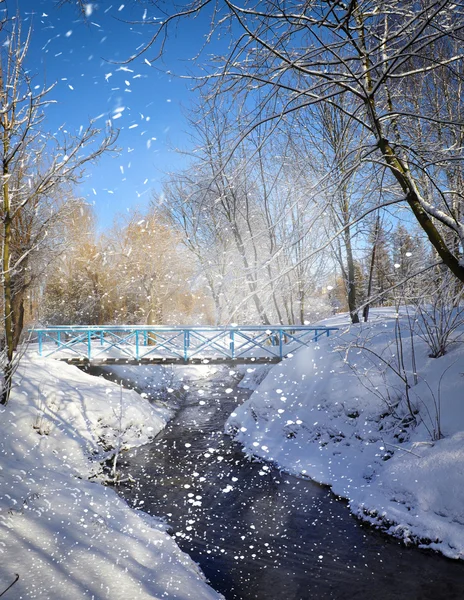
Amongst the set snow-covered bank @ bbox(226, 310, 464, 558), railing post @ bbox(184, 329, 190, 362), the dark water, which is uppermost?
railing post @ bbox(184, 329, 190, 362)

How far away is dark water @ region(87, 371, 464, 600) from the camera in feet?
12.5

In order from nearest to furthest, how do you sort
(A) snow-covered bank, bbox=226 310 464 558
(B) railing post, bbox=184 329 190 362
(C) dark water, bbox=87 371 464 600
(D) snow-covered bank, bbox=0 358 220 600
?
(D) snow-covered bank, bbox=0 358 220 600
(C) dark water, bbox=87 371 464 600
(A) snow-covered bank, bbox=226 310 464 558
(B) railing post, bbox=184 329 190 362

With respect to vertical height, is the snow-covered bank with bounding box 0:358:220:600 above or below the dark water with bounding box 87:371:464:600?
above

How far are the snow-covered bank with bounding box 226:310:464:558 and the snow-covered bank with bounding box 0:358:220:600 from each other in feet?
8.86

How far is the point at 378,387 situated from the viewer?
689cm

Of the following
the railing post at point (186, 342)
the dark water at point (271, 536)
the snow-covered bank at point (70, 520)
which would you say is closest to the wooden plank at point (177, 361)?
the railing post at point (186, 342)

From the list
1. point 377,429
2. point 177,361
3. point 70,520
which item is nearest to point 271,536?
point 70,520

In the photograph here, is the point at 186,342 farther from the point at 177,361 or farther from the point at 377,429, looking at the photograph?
the point at 377,429

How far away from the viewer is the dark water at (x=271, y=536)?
381 centimetres

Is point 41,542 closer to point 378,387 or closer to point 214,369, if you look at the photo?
point 378,387

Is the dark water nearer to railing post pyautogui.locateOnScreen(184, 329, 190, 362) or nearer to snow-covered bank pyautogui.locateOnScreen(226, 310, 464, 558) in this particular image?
snow-covered bank pyautogui.locateOnScreen(226, 310, 464, 558)

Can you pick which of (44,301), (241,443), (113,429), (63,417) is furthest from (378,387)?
(44,301)

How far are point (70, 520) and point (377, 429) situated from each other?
16.2ft

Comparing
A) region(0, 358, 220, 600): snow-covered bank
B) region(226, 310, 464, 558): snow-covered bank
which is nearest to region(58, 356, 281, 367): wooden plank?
region(226, 310, 464, 558): snow-covered bank
